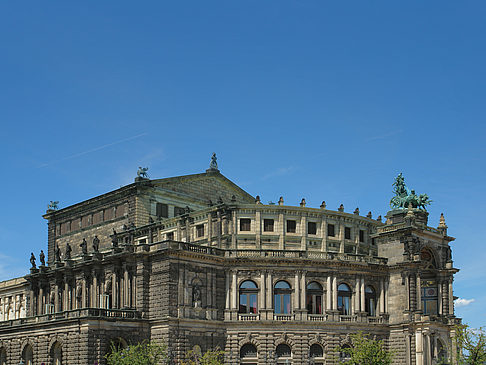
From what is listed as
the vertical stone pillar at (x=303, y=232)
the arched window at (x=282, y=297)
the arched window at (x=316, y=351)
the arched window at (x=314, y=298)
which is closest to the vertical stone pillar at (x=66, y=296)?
the arched window at (x=282, y=297)

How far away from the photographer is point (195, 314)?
76.8 m

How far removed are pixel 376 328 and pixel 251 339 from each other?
14.6 meters

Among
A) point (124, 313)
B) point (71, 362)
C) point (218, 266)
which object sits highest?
point (218, 266)

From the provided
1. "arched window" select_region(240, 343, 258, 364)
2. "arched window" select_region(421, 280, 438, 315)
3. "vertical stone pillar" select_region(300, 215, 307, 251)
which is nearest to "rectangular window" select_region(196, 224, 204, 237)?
"vertical stone pillar" select_region(300, 215, 307, 251)

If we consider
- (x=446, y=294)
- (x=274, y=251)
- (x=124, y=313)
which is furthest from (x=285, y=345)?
(x=446, y=294)

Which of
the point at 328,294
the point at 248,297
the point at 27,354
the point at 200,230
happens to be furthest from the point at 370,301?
the point at 27,354

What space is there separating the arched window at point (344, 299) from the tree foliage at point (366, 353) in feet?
12.7

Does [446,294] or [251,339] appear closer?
[251,339]

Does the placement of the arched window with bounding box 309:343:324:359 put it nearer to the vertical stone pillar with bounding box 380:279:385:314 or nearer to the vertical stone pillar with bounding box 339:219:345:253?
the vertical stone pillar with bounding box 380:279:385:314

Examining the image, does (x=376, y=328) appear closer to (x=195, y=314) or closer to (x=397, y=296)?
(x=397, y=296)

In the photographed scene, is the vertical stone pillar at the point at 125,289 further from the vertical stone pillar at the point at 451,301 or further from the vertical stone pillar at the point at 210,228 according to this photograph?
the vertical stone pillar at the point at 451,301

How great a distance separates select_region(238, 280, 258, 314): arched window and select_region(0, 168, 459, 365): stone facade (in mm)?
150

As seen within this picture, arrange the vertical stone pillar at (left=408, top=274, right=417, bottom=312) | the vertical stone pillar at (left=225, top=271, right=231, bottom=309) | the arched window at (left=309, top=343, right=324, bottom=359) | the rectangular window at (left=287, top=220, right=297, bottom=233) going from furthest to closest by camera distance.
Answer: the rectangular window at (left=287, top=220, right=297, bottom=233), the vertical stone pillar at (left=408, top=274, right=417, bottom=312), the arched window at (left=309, top=343, right=324, bottom=359), the vertical stone pillar at (left=225, top=271, right=231, bottom=309)

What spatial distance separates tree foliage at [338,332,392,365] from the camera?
76.8 meters
